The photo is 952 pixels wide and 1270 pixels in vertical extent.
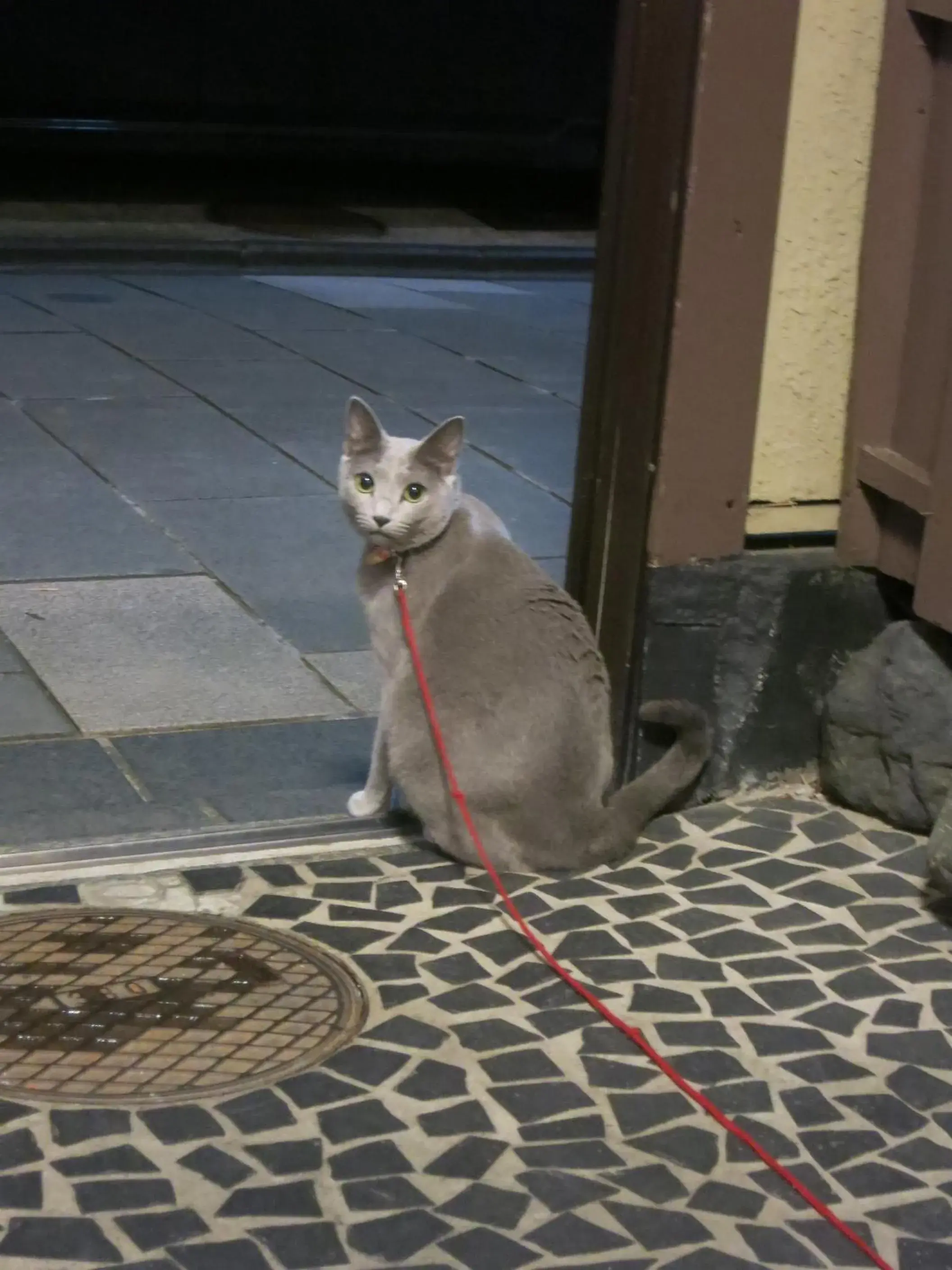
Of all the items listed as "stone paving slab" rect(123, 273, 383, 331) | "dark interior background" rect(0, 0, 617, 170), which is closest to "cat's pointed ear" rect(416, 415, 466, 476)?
"stone paving slab" rect(123, 273, 383, 331)

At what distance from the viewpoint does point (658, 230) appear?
3910 millimetres

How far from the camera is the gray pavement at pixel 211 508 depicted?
428 centimetres

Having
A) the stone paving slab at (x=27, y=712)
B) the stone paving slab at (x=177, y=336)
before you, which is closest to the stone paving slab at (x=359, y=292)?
the stone paving slab at (x=177, y=336)

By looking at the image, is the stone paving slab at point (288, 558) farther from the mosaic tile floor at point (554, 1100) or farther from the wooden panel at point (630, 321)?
the mosaic tile floor at point (554, 1100)

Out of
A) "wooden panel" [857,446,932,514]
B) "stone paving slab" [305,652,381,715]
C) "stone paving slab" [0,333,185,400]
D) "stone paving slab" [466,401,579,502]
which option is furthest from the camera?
"stone paving slab" [0,333,185,400]

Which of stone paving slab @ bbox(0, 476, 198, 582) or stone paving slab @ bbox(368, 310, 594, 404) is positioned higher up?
stone paving slab @ bbox(368, 310, 594, 404)

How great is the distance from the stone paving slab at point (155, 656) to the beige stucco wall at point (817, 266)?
52.4 inches

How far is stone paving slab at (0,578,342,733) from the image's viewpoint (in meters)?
4.58

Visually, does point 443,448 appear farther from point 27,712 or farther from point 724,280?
point 27,712

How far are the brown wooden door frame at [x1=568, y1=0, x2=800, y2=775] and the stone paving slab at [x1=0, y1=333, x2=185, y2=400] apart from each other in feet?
12.9

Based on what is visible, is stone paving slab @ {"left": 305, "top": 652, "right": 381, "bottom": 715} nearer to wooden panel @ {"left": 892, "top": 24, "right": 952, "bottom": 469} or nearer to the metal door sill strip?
the metal door sill strip

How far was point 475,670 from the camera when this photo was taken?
3758 millimetres

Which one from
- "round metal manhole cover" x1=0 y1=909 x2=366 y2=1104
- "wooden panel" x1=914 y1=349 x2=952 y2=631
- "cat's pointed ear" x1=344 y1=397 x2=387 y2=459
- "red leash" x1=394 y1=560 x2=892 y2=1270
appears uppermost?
"cat's pointed ear" x1=344 y1=397 x2=387 y2=459

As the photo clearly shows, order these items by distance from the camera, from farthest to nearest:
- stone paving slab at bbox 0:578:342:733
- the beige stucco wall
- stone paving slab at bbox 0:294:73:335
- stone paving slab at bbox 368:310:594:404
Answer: stone paving slab at bbox 0:294:73:335
stone paving slab at bbox 368:310:594:404
stone paving slab at bbox 0:578:342:733
the beige stucco wall
